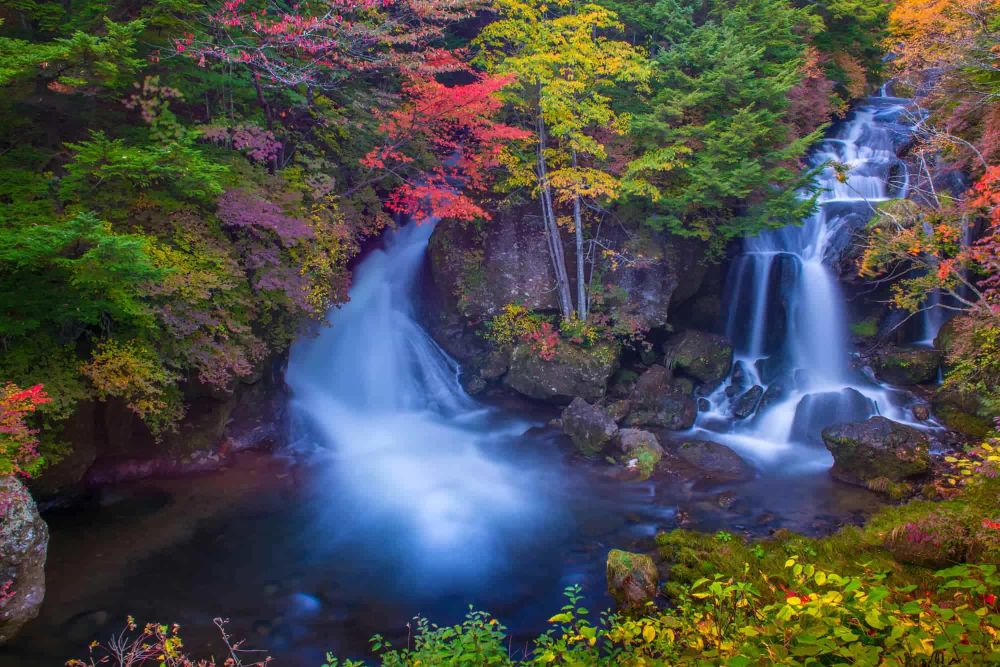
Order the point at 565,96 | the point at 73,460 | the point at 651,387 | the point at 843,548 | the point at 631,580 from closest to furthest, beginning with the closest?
the point at 631,580, the point at 843,548, the point at 73,460, the point at 565,96, the point at 651,387

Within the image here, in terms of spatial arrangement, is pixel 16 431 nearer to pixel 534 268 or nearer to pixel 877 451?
pixel 534 268

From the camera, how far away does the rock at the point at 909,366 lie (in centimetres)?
1172

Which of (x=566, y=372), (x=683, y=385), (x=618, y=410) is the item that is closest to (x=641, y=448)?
(x=618, y=410)

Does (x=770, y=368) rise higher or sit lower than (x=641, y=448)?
higher

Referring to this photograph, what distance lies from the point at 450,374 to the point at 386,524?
547 cm

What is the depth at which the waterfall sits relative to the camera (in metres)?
8.59

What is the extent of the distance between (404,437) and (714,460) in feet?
21.0

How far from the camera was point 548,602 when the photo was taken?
7121mm

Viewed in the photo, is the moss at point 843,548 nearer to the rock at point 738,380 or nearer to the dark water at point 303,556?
the dark water at point 303,556

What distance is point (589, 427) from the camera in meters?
11.3

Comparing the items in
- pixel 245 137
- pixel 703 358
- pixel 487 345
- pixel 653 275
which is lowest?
pixel 703 358

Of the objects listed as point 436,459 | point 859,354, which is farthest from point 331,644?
point 859,354

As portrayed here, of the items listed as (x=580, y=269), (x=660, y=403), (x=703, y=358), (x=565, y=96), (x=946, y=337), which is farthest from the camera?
(x=703, y=358)

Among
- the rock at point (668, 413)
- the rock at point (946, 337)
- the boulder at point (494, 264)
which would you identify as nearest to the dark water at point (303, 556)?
the rock at point (668, 413)
